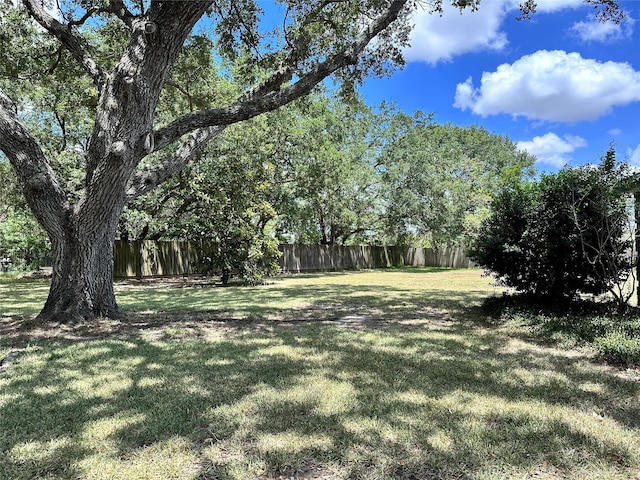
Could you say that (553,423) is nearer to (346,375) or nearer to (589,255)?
(346,375)

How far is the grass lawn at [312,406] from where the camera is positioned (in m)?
2.09

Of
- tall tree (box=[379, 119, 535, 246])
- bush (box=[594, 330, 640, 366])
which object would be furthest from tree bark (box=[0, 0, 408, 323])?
tall tree (box=[379, 119, 535, 246])

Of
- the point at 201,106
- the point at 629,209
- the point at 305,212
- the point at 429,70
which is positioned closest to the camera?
the point at 629,209

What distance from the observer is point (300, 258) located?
867 inches

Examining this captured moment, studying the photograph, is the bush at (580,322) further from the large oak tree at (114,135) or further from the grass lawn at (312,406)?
the large oak tree at (114,135)

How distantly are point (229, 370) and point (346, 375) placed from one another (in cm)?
100

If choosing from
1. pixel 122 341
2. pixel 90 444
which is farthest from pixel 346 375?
pixel 122 341

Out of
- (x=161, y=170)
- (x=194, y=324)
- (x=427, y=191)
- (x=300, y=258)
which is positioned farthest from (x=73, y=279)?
(x=427, y=191)

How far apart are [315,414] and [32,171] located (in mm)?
4990

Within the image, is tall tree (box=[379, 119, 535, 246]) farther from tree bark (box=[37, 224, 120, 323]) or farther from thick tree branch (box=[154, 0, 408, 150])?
tree bark (box=[37, 224, 120, 323])

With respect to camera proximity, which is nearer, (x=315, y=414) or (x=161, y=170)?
(x=315, y=414)

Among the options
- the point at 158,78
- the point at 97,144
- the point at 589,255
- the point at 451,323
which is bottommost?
the point at 451,323

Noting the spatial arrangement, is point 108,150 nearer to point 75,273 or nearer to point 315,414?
point 75,273

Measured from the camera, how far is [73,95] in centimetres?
1213
